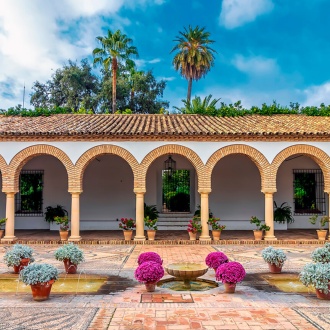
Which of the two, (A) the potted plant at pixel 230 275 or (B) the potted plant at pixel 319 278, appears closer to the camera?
(B) the potted plant at pixel 319 278

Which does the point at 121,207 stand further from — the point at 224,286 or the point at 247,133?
the point at 224,286

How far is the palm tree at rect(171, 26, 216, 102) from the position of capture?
116 ft

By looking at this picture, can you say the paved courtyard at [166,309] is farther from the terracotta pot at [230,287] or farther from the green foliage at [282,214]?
the green foliage at [282,214]

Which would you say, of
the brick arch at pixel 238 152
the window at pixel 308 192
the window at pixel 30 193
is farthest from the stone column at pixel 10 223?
the window at pixel 308 192

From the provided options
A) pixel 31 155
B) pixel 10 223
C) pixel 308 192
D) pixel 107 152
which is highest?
pixel 107 152

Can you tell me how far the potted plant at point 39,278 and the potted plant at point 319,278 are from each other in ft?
16.3

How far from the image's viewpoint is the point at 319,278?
23.9 ft

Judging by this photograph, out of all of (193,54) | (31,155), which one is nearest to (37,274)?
(31,155)

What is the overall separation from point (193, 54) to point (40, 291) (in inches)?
1221

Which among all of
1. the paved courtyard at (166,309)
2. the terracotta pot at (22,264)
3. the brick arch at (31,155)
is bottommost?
the paved courtyard at (166,309)

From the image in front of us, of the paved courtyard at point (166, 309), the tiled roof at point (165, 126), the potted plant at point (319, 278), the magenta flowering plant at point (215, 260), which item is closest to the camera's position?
the paved courtyard at point (166, 309)

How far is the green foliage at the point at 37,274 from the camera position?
718 cm

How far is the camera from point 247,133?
14.9 meters

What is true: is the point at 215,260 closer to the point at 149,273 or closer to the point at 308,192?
the point at 149,273
